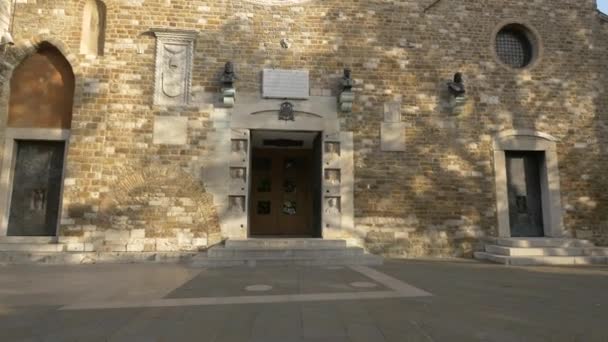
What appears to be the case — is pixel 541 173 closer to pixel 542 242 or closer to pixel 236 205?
pixel 542 242

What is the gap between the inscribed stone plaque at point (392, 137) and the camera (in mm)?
7645

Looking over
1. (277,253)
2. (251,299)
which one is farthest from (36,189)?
(251,299)

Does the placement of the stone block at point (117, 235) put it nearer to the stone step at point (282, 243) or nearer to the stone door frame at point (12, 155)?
the stone door frame at point (12, 155)

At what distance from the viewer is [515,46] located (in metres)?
8.50

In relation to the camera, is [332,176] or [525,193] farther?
[525,193]

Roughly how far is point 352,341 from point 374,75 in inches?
258

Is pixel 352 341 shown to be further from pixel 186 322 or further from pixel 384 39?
pixel 384 39

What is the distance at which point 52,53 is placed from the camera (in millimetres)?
7352

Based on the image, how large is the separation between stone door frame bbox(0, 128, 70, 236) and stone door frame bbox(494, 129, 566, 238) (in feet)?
31.2

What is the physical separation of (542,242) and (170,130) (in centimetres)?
821

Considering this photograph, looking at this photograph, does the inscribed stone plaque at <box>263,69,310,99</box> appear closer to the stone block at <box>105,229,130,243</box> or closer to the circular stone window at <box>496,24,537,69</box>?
the stone block at <box>105,229,130,243</box>

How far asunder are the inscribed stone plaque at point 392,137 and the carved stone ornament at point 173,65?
14.6 ft

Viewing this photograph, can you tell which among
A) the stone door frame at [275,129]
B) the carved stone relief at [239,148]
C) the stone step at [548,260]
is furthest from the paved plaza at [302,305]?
the carved stone relief at [239,148]

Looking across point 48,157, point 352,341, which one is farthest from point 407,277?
point 48,157
